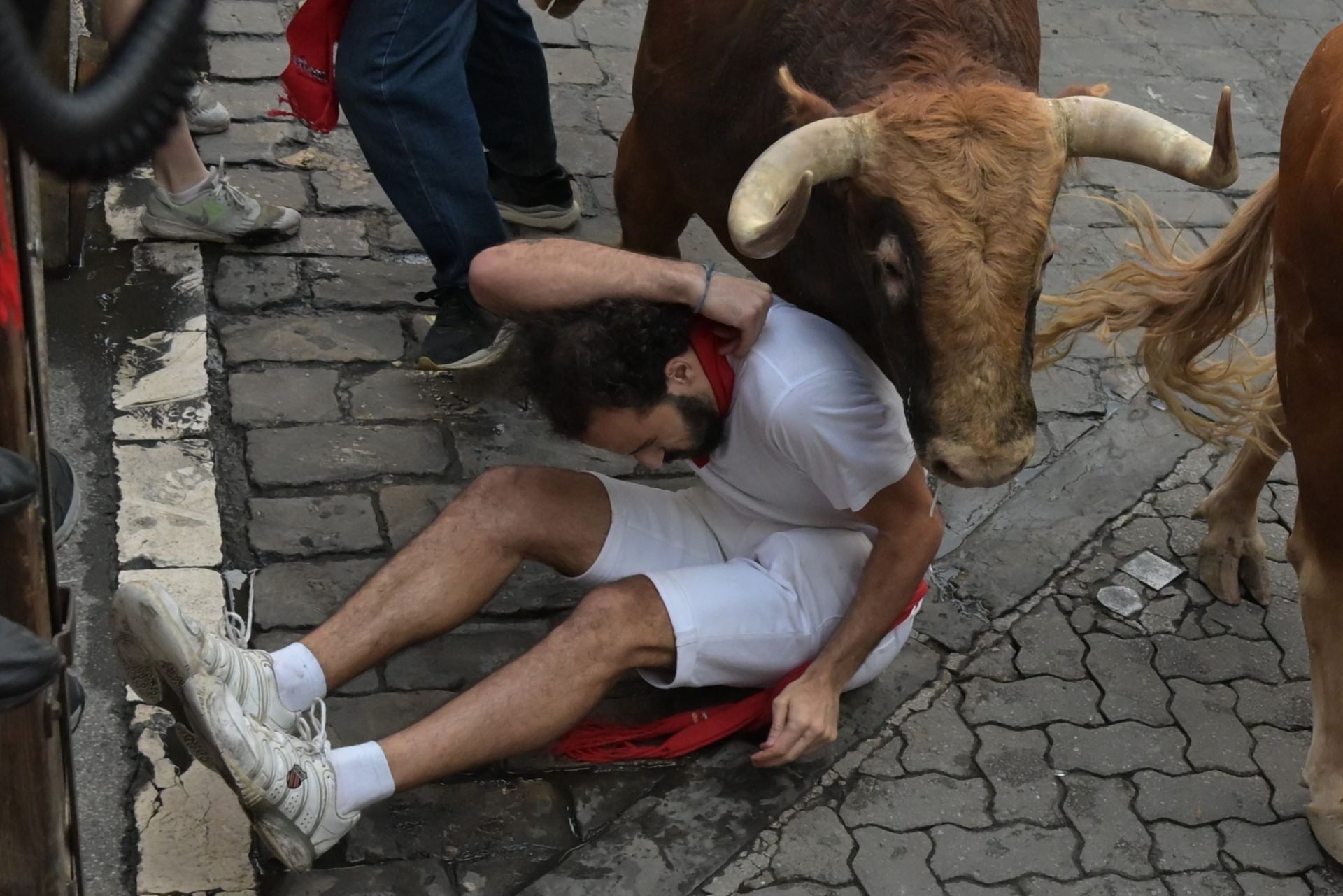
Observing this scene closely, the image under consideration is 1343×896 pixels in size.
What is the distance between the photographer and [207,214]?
14.9ft

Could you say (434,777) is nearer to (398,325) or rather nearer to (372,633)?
(372,633)

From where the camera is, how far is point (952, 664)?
370cm

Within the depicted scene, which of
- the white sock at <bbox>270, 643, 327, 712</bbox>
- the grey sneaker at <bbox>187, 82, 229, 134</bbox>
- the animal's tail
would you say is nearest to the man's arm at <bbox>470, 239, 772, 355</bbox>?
the white sock at <bbox>270, 643, 327, 712</bbox>

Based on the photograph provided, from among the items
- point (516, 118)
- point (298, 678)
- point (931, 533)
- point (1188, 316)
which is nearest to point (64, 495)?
point (298, 678)

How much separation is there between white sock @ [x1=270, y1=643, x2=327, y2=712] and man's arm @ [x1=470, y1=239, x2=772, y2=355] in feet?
2.83

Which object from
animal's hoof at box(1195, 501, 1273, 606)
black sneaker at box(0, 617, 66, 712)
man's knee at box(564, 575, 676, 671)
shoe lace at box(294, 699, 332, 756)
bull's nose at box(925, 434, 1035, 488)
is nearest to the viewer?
black sneaker at box(0, 617, 66, 712)

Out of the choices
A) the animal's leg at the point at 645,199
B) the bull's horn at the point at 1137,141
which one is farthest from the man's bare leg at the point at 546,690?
the animal's leg at the point at 645,199

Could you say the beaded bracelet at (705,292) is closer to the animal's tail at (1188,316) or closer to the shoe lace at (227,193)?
the animal's tail at (1188,316)

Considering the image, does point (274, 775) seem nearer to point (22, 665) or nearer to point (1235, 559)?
point (22, 665)

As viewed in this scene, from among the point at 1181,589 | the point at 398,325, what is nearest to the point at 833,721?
the point at 1181,589

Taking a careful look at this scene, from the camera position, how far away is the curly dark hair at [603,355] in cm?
298

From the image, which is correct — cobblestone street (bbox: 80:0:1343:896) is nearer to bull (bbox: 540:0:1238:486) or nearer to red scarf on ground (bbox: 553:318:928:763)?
red scarf on ground (bbox: 553:318:928:763)

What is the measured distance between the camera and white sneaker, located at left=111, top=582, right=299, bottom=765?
8.68 ft

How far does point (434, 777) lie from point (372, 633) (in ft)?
1.09
